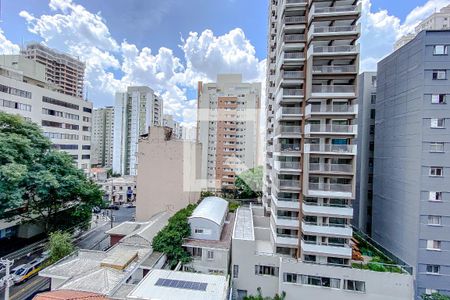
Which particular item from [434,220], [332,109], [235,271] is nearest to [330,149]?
[332,109]

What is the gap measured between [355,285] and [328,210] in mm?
4257

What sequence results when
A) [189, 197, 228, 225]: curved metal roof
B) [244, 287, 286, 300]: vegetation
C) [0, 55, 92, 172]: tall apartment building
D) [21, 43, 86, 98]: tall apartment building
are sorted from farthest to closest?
[21, 43, 86, 98]: tall apartment building < [0, 55, 92, 172]: tall apartment building < [189, 197, 228, 225]: curved metal roof < [244, 287, 286, 300]: vegetation

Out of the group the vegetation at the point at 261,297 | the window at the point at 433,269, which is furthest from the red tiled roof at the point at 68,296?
the window at the point at 433,269

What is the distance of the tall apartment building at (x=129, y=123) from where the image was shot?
54.9 meters

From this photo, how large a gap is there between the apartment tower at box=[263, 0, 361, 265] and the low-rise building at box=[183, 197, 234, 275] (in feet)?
12.4

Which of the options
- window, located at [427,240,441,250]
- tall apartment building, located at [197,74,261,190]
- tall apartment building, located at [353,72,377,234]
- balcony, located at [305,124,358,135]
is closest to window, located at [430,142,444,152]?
balcony, located at [305,124,358,135]

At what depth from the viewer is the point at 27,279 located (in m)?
15.9

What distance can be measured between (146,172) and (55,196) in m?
7.78

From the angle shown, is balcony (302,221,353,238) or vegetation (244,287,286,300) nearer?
vegetation (244,287,286,300)

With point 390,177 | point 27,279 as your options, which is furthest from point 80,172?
point 390,177

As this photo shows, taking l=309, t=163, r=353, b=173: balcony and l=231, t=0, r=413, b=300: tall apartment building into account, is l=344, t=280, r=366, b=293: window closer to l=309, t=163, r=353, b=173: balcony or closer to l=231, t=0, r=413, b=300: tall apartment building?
l=231, t=0, r=413, b=300: tall apartment building

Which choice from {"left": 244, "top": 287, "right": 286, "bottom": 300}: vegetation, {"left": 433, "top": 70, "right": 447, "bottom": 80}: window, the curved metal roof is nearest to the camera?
{"left": 244, "top": 287, "right": 286, "bottom": 300}: vegetation

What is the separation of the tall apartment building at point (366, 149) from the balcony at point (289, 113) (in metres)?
10.5

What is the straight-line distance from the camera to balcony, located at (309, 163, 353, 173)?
565 inches
